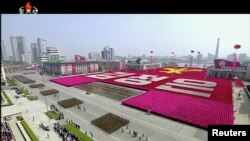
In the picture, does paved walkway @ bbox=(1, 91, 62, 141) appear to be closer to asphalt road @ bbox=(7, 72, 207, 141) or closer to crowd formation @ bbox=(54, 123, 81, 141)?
crowd formation @ bbox=(54, 123, 81, 141)

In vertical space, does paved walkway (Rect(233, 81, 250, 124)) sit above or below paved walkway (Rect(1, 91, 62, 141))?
above

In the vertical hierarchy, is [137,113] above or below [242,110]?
below

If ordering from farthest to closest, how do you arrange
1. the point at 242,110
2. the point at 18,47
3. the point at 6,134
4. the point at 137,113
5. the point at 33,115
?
the point at 18,47
the point at 33,115
the point at 242,110
the point at 137,113
the point at 6,134

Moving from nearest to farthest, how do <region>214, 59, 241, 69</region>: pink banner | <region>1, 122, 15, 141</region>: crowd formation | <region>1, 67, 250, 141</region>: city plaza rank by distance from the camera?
<region>1, 122, 15, 141</region>: crowd formation
<region>1, 67, 250, 141</region>: city plaza
<region>214, 59, 241, 69</region>: pink banner

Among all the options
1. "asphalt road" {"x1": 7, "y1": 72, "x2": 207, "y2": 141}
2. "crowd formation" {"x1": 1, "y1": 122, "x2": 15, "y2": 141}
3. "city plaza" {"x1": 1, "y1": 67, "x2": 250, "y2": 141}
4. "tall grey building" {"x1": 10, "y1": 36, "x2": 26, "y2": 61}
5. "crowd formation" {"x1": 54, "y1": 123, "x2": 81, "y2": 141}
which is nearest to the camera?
"crowd formation" {"x1": 1, "y1": 122, "x2": 15, "y2": 141}

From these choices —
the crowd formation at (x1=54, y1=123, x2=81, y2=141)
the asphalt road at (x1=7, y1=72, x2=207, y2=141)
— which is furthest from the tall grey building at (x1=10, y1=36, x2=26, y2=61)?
the crowd formation at (x1=54, y1=123, x2=81, y2=141)

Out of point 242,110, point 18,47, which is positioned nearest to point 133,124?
point 242,110

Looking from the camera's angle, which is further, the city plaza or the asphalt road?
the city plaza

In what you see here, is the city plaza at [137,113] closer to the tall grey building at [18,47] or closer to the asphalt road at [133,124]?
the asphalt road at [133,124]

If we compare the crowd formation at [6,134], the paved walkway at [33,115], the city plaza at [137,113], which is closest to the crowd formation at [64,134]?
the city plaza at [137,113]

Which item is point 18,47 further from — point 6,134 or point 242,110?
point 242,110
